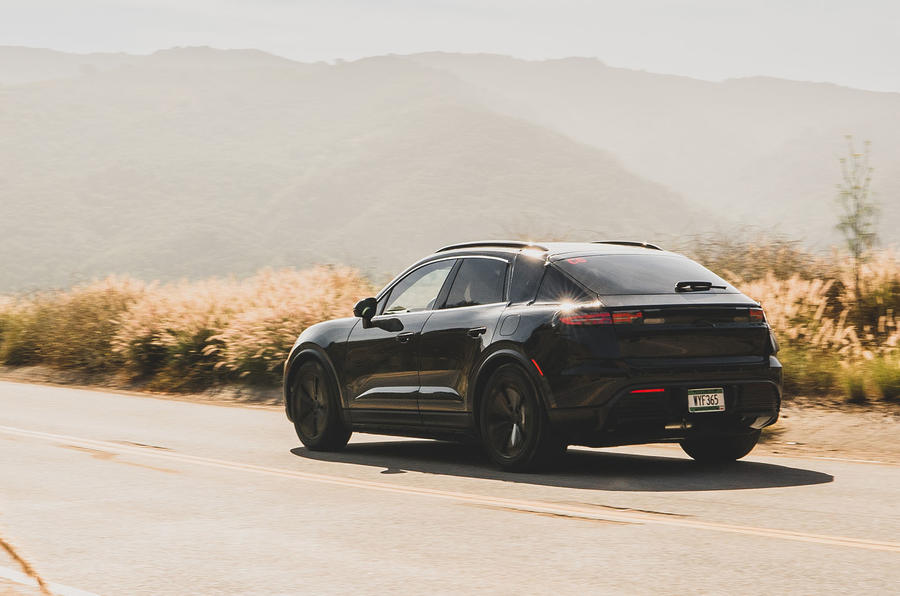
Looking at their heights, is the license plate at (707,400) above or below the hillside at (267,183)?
below

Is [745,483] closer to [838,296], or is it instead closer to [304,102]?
[838,296]

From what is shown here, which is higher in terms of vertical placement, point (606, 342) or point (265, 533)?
point (606, 342)

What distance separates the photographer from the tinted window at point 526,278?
9.67 m

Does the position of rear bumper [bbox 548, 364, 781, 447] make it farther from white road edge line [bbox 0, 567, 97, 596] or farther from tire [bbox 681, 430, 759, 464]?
white road edge line [bbox 0, 567, 97, 596]

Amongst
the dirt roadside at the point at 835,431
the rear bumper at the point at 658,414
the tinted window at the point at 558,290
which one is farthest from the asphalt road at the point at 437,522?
the tinted window at the point at 558,290

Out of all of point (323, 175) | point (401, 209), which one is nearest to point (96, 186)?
point (323, 175)

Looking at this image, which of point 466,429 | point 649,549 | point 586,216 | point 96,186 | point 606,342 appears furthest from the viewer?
point 96,186

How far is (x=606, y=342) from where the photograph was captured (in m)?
8.92

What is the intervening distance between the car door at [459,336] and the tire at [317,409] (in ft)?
4.50

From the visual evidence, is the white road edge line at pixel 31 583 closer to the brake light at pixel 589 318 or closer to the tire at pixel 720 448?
the brake light at pixel 589 318

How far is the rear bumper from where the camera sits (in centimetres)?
886

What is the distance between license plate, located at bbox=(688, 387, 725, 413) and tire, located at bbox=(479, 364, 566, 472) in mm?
1004

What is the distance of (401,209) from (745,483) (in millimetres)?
123161

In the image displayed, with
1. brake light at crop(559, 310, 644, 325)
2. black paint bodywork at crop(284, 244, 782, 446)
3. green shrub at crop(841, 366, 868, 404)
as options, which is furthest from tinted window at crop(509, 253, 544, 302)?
green shrub at crop(841, 366, 868, 404)
